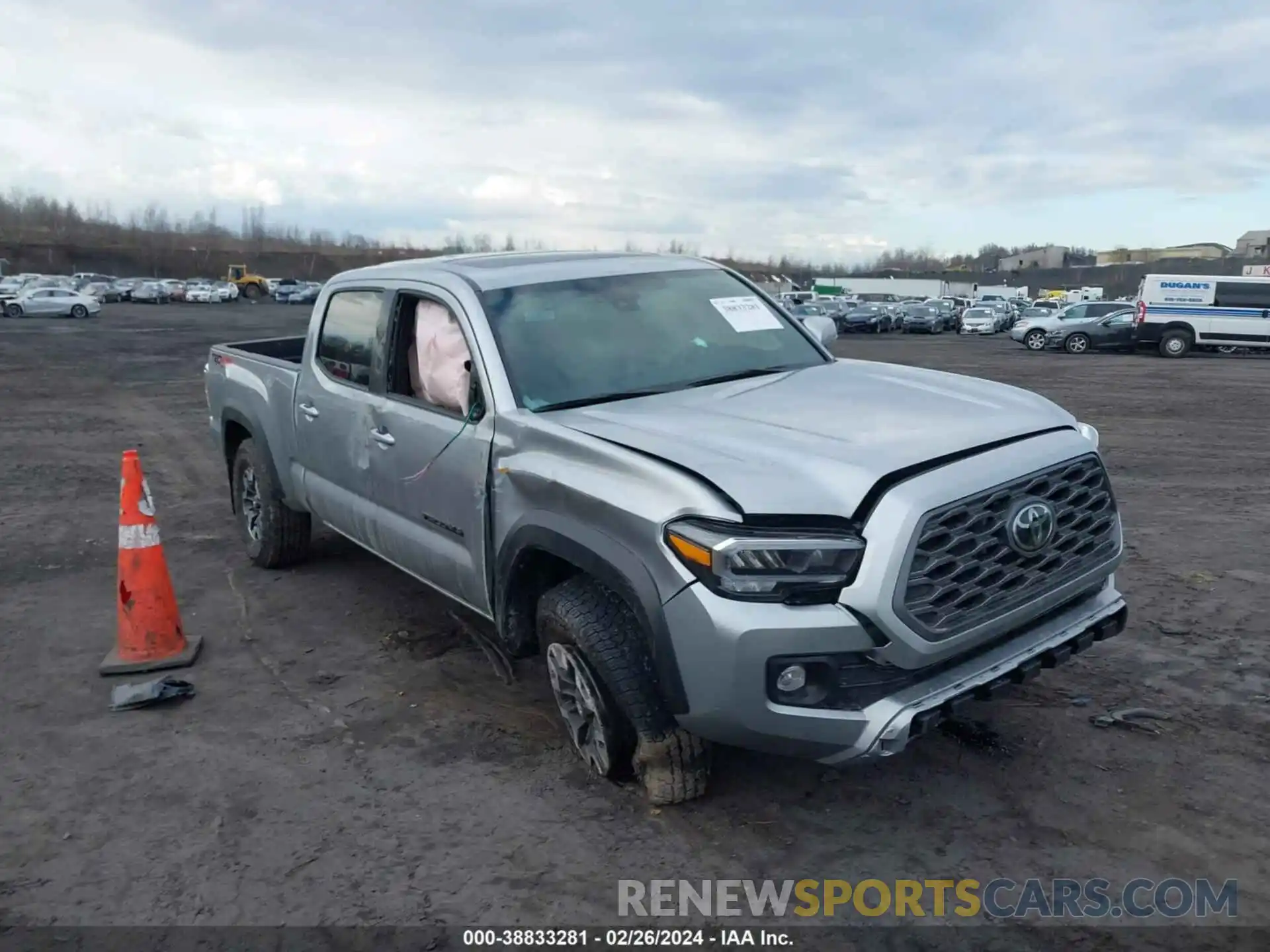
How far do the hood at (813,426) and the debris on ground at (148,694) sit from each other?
88.8 inches

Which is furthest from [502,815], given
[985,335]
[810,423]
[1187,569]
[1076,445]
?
[985,335]

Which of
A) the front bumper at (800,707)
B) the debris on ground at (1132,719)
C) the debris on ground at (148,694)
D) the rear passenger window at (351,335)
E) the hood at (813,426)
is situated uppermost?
the rear passenger window at (351,335)

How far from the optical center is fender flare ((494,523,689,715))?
312 cm

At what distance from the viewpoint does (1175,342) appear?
2834 cm

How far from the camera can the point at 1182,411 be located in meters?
15.0

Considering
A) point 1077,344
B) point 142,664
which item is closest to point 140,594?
point 142,664

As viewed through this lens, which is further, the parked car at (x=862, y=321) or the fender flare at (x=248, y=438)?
the parked car at (x=862, y=321)

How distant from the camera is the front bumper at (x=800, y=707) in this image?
9.68 feet

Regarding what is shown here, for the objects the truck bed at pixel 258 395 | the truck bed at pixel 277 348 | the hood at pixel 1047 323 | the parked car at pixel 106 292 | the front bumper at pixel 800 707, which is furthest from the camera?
the parked car at pixel 106 292

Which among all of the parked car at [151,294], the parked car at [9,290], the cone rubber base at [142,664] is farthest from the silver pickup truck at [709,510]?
the parked car at [151,294]

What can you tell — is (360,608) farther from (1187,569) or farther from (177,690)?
(1187,569)

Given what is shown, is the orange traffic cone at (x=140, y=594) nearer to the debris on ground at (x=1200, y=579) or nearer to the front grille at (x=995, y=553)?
the front grille at (x=995, y=553)

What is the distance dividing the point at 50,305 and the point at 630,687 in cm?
5044

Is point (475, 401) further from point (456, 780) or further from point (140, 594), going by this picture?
point (140, 594)
